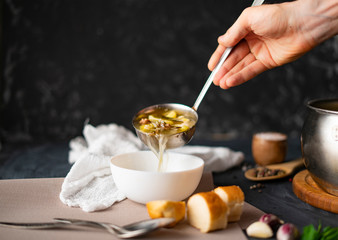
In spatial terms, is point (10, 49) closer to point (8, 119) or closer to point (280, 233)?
point (8, 119)

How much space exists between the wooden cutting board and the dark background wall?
2.78ft

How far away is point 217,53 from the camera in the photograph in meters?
1.31

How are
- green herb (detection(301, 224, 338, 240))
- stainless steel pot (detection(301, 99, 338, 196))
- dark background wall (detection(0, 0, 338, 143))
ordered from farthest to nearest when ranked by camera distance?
dark background wall (detection(0, 0, 338, 143)) → stainless steel pot (detection(301, 99, 338, 196)) → green herb (detection(301, 224, 338, 240))

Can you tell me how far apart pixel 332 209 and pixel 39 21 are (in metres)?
1.43

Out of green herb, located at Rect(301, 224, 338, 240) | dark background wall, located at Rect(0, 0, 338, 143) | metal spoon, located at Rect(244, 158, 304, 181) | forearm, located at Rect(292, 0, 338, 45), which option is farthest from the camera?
dark background wall, located at Rect(0, 0, 338, 143)

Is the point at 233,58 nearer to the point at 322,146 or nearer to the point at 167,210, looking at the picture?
the point at 322,146

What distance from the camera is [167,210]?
89cm

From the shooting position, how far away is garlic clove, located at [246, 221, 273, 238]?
2.89 feet

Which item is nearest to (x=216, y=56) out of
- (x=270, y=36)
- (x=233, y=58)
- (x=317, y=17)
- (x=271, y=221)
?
(x=233, y=58)

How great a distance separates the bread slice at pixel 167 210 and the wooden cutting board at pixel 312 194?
382mm

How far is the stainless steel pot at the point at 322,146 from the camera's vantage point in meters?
0.97

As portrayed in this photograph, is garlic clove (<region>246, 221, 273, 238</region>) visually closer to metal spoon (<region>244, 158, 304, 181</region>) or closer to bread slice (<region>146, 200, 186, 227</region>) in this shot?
bread slice (<region>146, 200, 186, 227</region>)

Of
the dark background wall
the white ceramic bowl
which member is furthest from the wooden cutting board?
the dark background wall

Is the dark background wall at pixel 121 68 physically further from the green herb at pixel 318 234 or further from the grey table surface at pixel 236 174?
the green herb at pixel 318 234
